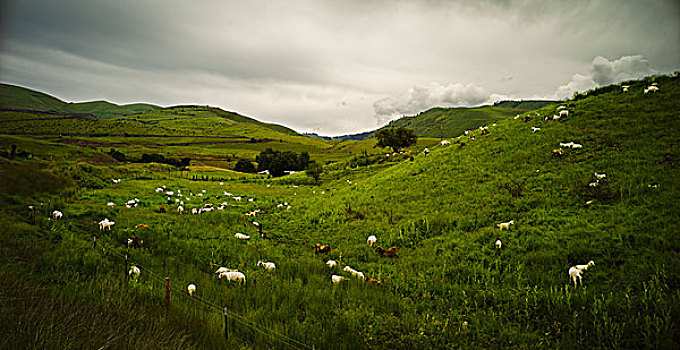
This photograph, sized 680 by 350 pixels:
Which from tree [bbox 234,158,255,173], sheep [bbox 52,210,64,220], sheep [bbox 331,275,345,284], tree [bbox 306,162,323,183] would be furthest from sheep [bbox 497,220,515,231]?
tree [bbox 234,158,255,173]

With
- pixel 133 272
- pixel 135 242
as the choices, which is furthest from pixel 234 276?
pixel 135 242

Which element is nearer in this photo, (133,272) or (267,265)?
(133,272)

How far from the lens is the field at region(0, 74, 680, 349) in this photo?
4977 millimetres

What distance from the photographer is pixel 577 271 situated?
697 centimetres

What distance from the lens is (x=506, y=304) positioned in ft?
21.8

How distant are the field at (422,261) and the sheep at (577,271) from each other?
0.14 m

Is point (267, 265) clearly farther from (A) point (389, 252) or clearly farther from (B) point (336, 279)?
(A) point (389, 252)

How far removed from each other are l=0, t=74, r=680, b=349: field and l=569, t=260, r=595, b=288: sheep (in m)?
0.14

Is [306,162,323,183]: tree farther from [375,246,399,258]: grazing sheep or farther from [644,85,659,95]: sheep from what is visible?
[644,85,659,95]: sheep

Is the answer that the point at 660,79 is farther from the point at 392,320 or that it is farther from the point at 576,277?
the point at 392,320

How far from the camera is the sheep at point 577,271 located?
6839 millimetres

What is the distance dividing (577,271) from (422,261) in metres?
4.38

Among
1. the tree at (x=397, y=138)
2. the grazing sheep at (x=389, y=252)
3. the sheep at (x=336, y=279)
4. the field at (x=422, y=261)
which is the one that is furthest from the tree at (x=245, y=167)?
the sheep at (x=336, y=279)

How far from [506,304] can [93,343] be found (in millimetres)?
7953
